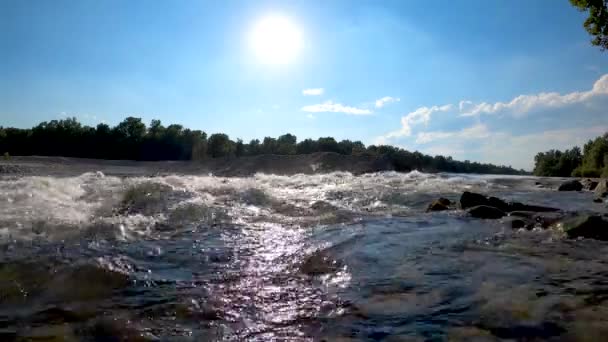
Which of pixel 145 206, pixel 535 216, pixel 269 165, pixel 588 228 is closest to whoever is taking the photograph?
pixel 588 228

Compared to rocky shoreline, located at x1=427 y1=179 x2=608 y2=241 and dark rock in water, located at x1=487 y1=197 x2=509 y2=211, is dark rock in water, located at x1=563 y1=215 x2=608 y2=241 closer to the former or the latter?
rocky shoreline, located at x1=427 y1=179 x2=608 y2=241

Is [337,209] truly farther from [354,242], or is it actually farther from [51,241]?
[51,241]

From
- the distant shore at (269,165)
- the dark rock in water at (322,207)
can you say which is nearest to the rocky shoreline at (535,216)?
the dark rock in water at (322,207)

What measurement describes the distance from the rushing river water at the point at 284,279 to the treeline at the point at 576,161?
26705mm

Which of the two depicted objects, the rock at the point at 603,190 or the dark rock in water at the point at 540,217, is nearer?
the dark rock in water at the point at 540,217

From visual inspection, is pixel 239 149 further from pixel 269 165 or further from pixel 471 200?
pixel 471 200

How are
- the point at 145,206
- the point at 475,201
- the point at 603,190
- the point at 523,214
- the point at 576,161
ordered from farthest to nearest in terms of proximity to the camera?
the point at 576,161 < the point at 603,190 < the point at 475,201 < the point at 145,206 < the point at 523,214

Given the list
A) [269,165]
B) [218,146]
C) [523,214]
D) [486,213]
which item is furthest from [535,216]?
[218,146]

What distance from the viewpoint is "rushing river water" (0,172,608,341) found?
2777 millimetres

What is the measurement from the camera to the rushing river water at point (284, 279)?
2.78 meters

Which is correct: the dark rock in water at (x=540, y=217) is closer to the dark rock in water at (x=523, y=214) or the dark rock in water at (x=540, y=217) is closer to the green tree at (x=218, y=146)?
the dark rock in water at (x=523, y=214)

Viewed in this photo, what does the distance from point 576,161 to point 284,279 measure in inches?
1615

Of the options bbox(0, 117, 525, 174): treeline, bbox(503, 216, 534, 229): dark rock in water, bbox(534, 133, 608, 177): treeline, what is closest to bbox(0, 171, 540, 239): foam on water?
bbox(503, 216, 534, 229): dark rock in water

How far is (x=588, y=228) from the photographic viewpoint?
20.2 feet
